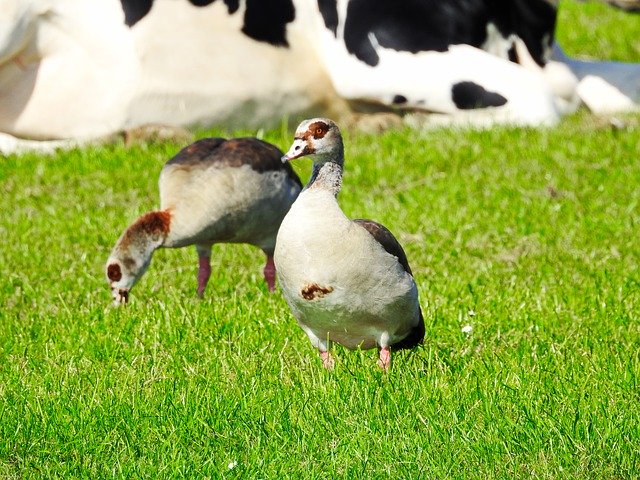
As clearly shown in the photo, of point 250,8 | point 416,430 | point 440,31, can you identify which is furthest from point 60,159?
point 416,430

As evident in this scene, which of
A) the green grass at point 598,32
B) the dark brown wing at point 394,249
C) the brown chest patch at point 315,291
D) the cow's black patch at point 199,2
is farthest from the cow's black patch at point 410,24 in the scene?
the brown chest patch at point 315,291

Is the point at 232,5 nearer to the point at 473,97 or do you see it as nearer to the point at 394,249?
the point at 473,97

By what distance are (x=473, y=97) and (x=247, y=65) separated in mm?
1906

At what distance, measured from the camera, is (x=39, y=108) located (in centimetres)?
1041

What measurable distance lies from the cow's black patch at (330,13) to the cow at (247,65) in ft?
0.04

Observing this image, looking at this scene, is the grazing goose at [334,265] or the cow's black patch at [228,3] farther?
the cow's black patch at [228,3]

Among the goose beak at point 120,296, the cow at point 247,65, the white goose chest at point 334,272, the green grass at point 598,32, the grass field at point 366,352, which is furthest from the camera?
the green grass at point 598,32

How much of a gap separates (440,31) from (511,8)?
0.87m

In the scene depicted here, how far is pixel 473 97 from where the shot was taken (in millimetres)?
10664

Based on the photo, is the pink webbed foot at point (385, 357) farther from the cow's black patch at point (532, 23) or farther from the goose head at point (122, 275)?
the cow's black patch at point (532, 23)

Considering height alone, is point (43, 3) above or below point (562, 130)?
above

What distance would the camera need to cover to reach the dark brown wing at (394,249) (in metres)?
5.30

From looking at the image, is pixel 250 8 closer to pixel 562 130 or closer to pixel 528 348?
pixel 562 130

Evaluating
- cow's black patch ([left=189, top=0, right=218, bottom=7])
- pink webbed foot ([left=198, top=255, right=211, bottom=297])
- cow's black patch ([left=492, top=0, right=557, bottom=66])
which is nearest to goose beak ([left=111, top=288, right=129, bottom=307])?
pink webbed foot ([left=198, top=255, right=211, bottom=297])
